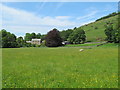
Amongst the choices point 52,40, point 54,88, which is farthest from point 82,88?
point 52,40

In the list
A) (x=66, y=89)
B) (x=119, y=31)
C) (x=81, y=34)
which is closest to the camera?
(x=66, y=89)

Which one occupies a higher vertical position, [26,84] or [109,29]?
[109,29]

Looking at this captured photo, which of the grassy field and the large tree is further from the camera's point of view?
the large tree

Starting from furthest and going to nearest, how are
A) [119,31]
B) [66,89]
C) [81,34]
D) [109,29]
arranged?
[81,34]
[109,29]
[119,31]
[66,89]

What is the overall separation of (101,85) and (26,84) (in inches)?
171

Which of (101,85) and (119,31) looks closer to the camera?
(101,85)

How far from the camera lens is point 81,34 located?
4904 inches

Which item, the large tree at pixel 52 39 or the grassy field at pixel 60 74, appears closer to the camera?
the grassy field at pixel 60 74

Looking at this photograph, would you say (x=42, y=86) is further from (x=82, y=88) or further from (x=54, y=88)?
(x=82, y=88)

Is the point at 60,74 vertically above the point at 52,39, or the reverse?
the point at 52,39

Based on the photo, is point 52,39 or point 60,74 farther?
point 52,39

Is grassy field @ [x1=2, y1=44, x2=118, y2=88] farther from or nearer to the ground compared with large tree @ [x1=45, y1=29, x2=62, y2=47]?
nearer to the ground

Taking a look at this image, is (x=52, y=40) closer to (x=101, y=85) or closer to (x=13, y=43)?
(x=13, y=43)

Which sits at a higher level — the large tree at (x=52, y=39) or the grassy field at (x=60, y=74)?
the large tree at (x=52, y=39)
